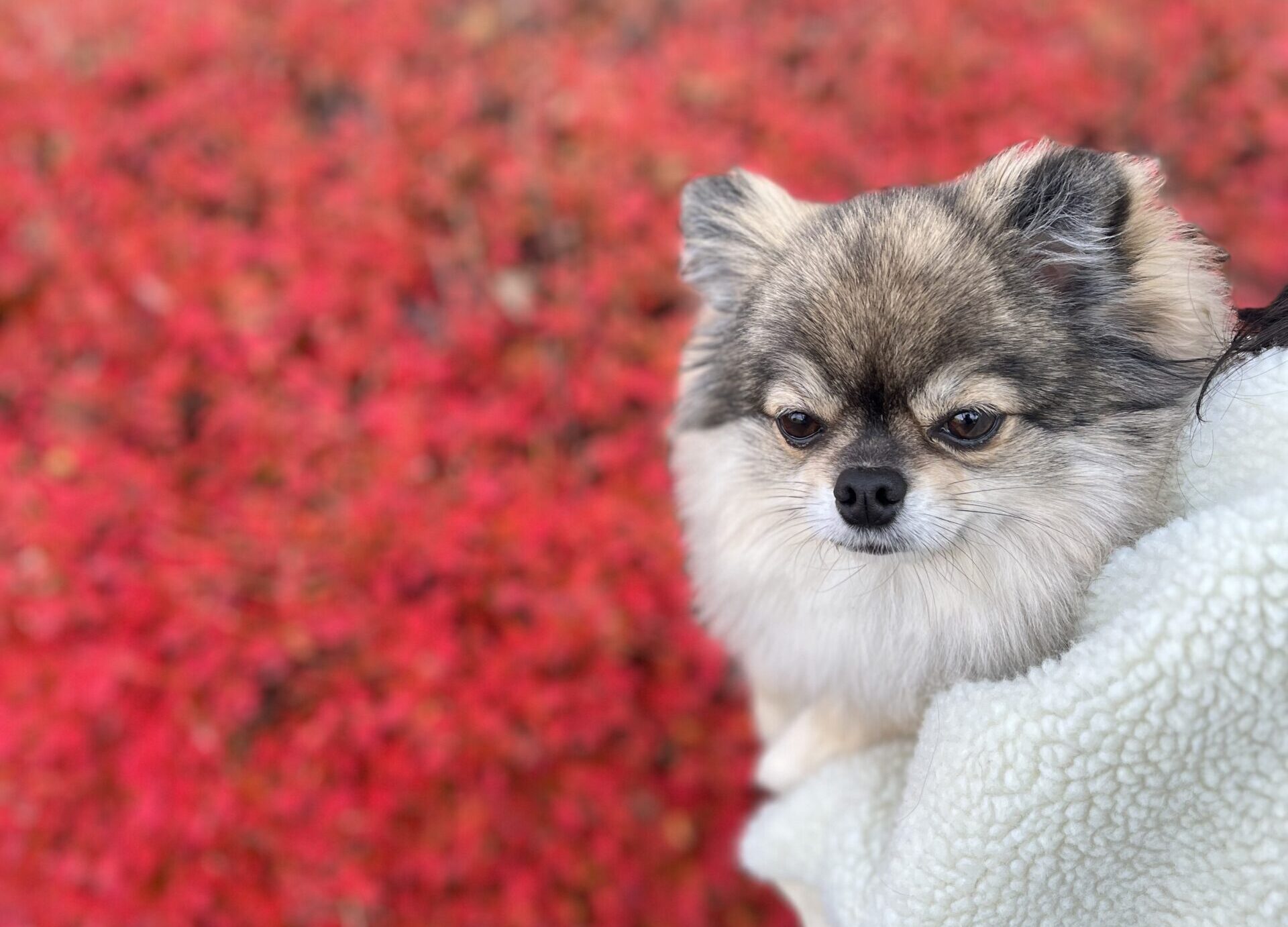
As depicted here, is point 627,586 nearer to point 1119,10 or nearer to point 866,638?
point 866,638

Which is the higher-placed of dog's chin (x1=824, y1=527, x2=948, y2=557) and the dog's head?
the dog's head

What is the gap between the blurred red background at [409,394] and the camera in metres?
3.17

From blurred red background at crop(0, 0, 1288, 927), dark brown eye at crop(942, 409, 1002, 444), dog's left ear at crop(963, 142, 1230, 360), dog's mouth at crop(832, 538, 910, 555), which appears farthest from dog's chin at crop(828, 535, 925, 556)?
blurred red background at crop(0, 0, 1288, 927)

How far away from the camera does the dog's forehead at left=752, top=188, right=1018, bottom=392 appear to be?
1534mm

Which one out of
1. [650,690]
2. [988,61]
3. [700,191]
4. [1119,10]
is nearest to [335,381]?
[650,690]

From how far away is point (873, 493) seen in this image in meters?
1.54

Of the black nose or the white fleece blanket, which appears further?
the black nose

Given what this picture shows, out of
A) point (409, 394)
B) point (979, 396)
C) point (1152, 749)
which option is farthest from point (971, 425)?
point (409, 394)

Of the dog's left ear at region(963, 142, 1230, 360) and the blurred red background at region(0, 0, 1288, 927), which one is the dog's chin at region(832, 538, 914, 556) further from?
the blurred red background at region(0, 0, 1288, 927)

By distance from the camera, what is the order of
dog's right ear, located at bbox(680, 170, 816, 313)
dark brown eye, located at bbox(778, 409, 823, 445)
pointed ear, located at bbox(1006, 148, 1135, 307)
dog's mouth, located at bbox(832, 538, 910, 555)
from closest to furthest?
1. pointed ear, located at bbox(1006, 148, 1135, 307)
2. dog's mouth, located at bbox(832, 538, 910, 555)
3. dark brown eye, located at bbox(778, 409, 823, 445)
4. dog's right ear, located at bbox(680, 170, 816, 313)

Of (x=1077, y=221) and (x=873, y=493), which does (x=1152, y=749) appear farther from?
(x=1077, y=221)

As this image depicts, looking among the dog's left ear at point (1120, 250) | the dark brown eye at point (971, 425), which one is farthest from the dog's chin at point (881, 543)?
the dog's left ear at point (1120, 250)

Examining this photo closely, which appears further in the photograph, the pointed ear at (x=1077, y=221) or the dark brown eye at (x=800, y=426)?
the dark brown eye at (x=800, y=426)

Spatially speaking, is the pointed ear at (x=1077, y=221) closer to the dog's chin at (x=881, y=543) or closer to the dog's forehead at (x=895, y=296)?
the dog's forehead at (x=895, y=296)
